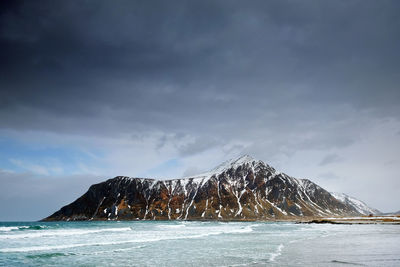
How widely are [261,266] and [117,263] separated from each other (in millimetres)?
11079

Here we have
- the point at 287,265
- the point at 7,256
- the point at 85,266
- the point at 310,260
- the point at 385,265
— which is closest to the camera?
the point at 385,265

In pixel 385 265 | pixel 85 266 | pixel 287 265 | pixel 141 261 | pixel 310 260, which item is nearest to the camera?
pixel 385 265

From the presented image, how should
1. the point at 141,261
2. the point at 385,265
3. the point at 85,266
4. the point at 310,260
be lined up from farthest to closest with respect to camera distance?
the point at 141,261 < the point at 85,266 < the point at 310,260 < the point at 385,265

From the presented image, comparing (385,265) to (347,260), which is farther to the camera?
(347,260)

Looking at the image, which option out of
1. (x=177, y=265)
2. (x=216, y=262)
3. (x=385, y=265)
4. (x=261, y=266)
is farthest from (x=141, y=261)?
(x=385, y=265)

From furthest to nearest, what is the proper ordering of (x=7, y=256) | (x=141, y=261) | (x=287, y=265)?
(x=7, y=256)
(x=141, y=261)
(x=287, y=265)

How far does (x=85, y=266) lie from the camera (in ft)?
73.5

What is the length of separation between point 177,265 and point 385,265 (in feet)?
42.8

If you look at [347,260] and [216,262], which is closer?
[347,260]

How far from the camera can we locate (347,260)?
20297 mm

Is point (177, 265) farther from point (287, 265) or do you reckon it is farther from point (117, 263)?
point (287, 265)

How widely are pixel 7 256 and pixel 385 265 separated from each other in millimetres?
30529

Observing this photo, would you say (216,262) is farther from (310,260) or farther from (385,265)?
(385,265)

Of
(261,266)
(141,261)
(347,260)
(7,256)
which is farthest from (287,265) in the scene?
(7,256)
